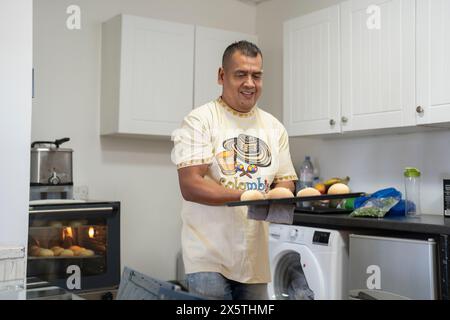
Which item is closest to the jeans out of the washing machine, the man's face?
the man's face

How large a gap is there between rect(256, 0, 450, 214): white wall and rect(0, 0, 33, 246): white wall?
2233 millimetres

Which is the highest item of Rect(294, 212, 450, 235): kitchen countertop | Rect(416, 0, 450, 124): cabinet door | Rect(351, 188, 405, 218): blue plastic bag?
Rect(416, 0, 450, 124): cabinet door

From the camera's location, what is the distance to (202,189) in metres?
1.56

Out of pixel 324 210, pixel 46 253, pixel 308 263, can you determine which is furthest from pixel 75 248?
pixel 324 210

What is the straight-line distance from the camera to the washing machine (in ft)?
9.44

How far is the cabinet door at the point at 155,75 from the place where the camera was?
3.57m

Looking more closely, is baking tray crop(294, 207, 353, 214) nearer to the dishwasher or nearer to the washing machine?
the washing machine

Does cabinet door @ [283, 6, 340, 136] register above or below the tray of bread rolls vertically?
above

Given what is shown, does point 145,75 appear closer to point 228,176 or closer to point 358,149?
point 358,149

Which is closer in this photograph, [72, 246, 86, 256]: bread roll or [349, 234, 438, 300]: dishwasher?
[349, 234, 438, 300]: dishwasher

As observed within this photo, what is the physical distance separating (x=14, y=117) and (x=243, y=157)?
93 centimetres

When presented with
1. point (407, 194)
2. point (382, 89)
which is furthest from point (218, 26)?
point (407, 194)

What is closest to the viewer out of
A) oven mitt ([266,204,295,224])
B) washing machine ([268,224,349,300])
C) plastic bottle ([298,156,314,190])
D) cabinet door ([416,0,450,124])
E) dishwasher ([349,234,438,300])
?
oven mitt ([266,204,295,224])
